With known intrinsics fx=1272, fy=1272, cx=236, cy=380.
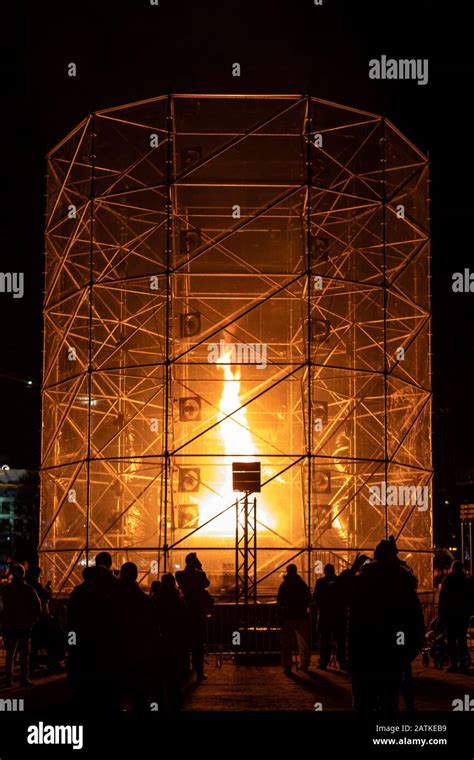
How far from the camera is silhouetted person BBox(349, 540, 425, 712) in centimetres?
966

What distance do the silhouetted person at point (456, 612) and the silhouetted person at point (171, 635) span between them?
17.2 feet

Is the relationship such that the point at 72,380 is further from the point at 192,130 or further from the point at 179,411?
the point at 192,130

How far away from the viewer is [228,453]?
85.8ft

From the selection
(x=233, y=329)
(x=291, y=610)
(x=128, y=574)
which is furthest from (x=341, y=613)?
(x=233, y=329)

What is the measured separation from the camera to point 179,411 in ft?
84.6

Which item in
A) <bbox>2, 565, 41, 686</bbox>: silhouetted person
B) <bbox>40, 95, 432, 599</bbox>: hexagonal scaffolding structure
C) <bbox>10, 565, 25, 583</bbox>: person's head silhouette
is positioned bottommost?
<bbox>2, 565, 41, 686</bbox>: silhouetted person

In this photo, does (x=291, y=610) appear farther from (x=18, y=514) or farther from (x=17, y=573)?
(x=18, y=514)

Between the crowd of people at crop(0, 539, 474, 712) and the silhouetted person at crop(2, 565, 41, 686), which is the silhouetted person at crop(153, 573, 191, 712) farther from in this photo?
the silhouetted person at crop(2, 565, 41, 686)

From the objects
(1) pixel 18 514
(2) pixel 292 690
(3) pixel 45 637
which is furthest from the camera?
(1) pixel 18 514

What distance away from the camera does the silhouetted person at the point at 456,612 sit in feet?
56.3

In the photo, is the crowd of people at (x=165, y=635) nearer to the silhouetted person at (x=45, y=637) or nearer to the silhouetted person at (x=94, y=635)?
the silhouetted person at (x=94, y=635)

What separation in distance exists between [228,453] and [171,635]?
43.9 ft

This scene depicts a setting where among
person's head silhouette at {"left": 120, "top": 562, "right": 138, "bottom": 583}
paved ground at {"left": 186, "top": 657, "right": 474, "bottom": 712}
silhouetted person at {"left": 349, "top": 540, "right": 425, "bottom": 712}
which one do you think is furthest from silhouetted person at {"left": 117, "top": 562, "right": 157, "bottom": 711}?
paved ground at {"left": 186, "top": 657, "right": 474, "bottom": 712}

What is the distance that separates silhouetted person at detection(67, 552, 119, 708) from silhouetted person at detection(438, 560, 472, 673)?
7676 millimetres
